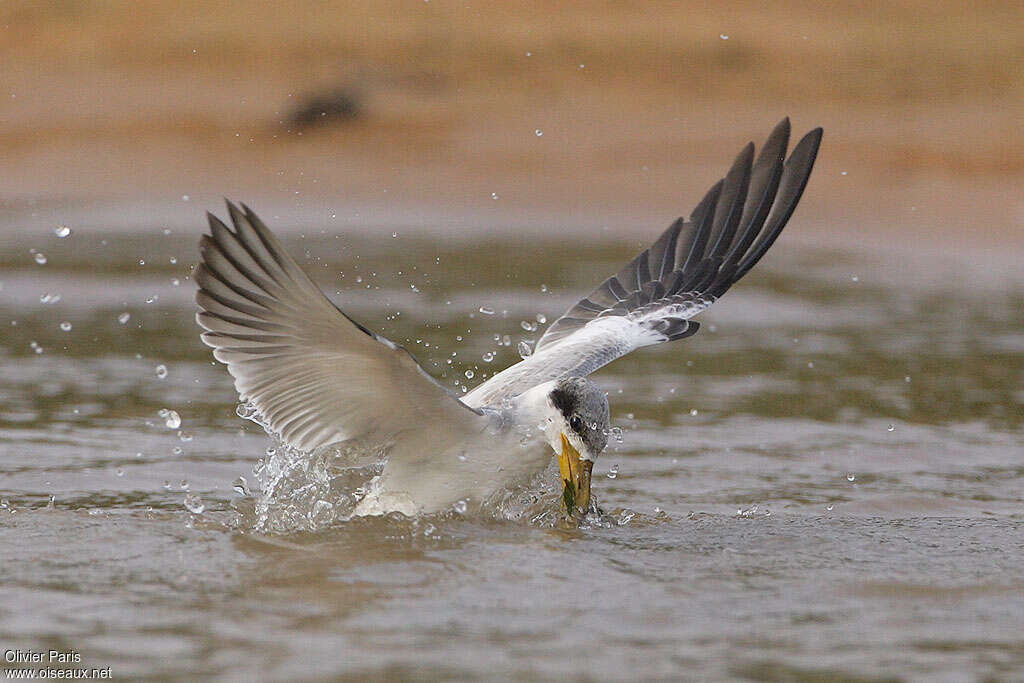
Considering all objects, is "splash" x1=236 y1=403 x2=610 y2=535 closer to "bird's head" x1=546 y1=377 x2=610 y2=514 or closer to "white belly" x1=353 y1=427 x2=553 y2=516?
"white belly" x1=353 y1=427 x2=553 y2=516

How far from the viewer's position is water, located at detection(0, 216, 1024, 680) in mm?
5410

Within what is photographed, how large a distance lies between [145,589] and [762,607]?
2396mm

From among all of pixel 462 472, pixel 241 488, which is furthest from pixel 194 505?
pixel 462 472

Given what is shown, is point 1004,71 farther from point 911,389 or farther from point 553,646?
point 553,646

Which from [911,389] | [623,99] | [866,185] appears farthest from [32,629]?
[623,99]

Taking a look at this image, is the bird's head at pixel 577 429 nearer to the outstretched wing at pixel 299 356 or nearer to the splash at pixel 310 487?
the outstretched wing at pixel 299 356

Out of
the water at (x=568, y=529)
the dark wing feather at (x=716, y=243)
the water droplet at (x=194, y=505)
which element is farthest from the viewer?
the dark wing feather at (x=716, y=243)

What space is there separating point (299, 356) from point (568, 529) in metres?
1.57

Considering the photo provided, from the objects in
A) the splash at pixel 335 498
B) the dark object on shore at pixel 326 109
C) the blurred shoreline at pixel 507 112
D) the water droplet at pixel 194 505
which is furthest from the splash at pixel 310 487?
the dark object on shore at pixel 326 109

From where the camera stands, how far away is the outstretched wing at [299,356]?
591 centimetres

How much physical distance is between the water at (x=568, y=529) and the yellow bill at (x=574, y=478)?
17cm

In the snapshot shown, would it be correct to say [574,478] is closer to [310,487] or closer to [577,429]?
[577,429]

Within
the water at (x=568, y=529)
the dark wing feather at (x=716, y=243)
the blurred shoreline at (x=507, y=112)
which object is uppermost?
the blurred shoreline at (x=507, y=112)

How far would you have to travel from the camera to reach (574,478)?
22.5ft
